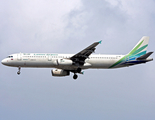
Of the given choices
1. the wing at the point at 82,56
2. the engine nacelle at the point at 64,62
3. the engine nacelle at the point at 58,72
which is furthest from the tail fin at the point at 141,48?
the engine nacelle at the point at 58,72

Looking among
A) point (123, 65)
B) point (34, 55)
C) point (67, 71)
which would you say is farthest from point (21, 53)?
point (123, 65)

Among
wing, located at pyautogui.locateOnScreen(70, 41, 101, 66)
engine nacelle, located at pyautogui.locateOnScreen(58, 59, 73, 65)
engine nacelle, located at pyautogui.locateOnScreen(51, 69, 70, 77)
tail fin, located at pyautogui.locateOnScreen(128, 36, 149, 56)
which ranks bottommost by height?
engine nacelle, located at pyautogui.locateOnScreen(51, 69, 70, 77)

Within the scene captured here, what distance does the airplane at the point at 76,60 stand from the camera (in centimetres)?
6819

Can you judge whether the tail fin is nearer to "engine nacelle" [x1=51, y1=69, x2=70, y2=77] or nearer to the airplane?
the airplane

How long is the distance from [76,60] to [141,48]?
15087mm

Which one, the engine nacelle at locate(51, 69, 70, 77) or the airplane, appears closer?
the airplane

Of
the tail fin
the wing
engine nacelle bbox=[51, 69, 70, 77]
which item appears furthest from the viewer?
the tail fin

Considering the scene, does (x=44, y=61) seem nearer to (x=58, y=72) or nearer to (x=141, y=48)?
(x=58, y=72)

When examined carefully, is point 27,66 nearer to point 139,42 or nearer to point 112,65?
point 112,65

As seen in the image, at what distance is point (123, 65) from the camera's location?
72938 mm

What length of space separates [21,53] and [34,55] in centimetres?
275

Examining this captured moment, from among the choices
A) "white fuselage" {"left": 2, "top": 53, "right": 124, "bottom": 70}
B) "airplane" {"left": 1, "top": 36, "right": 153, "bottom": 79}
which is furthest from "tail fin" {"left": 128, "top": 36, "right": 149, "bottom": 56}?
"white fuselage" {"left": 2, "top": 53, "right": 124, "bottom": 70}

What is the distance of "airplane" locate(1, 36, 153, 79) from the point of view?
2685 inches

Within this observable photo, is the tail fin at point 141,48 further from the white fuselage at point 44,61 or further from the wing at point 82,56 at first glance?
the wing at point 82,56
